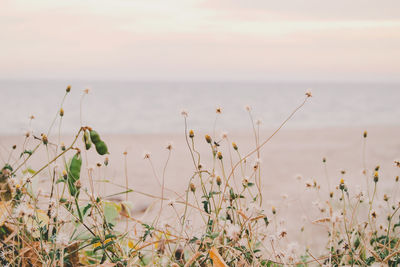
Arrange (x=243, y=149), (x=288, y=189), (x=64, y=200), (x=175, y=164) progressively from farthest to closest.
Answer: (x=243, y=149) < (x=175, y=164) < (x=288, y=189) < (x=64, y=200)

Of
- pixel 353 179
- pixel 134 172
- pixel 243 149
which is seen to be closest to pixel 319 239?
pixel 353 179

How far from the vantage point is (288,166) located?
905 centimetres

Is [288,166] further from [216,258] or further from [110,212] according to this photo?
[216,258]

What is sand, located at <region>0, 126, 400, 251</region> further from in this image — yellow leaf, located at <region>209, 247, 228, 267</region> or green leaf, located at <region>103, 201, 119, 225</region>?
yellow leaf, located at <region>209, 247, 228, 267</region>


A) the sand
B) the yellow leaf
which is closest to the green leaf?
the yellow leaf

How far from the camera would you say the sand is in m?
5.49

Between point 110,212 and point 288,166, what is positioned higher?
point 110,212

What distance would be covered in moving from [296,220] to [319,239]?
55 centimetres

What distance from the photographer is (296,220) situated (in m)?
4.91

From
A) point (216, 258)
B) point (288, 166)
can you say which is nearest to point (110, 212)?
point (216, 258)

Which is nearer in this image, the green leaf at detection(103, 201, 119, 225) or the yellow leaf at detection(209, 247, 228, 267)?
the yellow leaf at detection(209, 247, 228, 267)

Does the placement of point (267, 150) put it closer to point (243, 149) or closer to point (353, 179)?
point (243, 149)

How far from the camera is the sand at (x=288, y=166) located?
5.49 meters

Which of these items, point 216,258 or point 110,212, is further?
point 110,212
